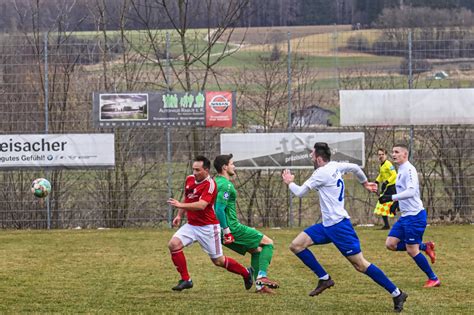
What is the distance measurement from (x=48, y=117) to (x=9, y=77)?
1276 mm

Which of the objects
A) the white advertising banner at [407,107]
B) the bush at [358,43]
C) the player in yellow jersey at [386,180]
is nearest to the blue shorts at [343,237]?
the player in yellow jersey at [386,180]

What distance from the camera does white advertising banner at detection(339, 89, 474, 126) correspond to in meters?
19.8

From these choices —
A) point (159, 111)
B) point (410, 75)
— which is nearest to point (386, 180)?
point (410, 75)

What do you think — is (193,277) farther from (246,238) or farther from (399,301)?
(399,301)

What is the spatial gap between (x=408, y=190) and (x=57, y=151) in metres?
10.2

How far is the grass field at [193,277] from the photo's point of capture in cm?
980

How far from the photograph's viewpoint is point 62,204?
20047mm

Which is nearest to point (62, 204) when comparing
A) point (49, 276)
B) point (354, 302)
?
point (49, 276)

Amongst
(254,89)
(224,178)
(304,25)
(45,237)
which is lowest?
(45,237)

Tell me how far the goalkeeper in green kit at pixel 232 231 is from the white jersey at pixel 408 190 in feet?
5.77

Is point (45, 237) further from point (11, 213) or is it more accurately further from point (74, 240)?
point (11, 213)

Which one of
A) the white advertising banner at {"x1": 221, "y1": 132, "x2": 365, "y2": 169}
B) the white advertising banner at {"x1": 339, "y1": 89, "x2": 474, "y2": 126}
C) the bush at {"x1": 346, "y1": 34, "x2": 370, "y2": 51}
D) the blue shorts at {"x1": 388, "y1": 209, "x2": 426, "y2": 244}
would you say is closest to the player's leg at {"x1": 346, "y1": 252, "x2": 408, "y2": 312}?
the blue shorts at {"x1": 388, "y1": 209, "x2": 426, "y2": 244}

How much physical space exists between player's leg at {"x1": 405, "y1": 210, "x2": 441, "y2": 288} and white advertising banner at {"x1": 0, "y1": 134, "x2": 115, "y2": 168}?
9224 millimetres

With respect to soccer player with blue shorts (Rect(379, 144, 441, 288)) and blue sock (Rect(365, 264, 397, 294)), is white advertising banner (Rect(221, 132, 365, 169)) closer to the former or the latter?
soccer player with blue shorts (Rect(379, 144, 441, 288))
